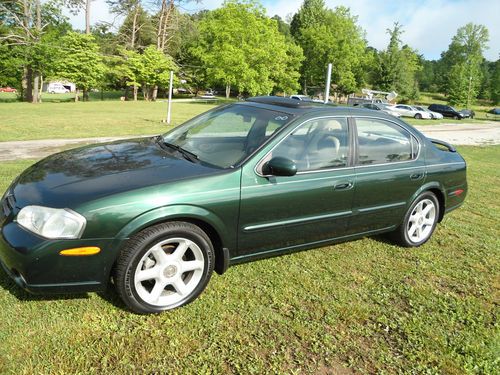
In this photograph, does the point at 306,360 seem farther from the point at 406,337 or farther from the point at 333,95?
the point at 333,95

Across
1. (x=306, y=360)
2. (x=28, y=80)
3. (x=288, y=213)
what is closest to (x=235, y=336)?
(x=306, y=360)

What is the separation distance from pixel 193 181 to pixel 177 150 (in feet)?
2.67

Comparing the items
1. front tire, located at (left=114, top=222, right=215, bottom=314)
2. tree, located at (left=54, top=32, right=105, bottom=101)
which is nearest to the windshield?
front tire, located at (left=114, top=222, right=215, bottom=314)

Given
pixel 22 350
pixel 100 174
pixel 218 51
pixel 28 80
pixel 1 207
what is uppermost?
pixel 218 51

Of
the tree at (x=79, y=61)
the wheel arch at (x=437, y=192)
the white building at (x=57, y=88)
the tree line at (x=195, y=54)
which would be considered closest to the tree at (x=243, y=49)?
the tree line at (x=195, y=54)

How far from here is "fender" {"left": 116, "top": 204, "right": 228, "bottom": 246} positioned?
2.70 meters

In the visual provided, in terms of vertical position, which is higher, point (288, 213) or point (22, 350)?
point (288, 213)

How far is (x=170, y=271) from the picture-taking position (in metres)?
2.99

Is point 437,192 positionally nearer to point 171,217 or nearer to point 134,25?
point 171,217

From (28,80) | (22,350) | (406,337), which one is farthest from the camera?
(28,80)

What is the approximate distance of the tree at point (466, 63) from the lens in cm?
5509

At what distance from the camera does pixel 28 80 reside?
37281mm

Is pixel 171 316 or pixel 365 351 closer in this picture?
pixel 365 351

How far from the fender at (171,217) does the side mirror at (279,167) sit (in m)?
0.59
